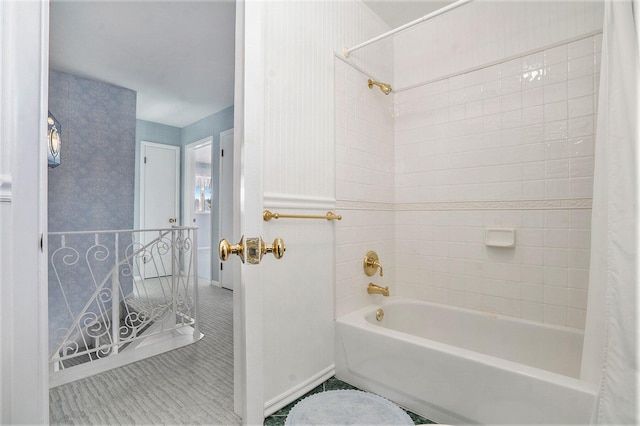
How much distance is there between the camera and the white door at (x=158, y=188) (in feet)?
16.0

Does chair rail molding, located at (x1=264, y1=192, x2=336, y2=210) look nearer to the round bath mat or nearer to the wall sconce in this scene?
the round bath mat

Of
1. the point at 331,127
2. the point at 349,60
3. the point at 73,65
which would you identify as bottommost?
the point at 331,127

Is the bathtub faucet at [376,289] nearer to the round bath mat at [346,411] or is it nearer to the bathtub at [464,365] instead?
the bathtub at [464,365]

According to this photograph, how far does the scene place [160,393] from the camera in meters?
1.88

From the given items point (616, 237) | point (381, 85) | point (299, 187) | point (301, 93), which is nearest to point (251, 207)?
point (299, 187)

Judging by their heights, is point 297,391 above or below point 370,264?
below

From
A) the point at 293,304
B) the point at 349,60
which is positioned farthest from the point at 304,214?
the point at 349,60

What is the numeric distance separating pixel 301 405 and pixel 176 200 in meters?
4.47

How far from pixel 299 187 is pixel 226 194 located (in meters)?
3.09

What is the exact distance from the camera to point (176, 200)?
518 centimetres

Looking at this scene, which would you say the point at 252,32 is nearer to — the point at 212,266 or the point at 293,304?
the point at 293,304

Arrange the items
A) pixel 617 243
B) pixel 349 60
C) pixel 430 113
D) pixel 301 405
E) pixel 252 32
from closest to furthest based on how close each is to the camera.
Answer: pixel 252 32 → pixel 617 243 → pixel 301 405 → pixel 349 60 → pixel 430 113

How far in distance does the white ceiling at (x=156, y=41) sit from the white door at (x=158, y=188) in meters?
1.16

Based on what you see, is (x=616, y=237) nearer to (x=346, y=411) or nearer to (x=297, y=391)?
(x=346, y=411)
